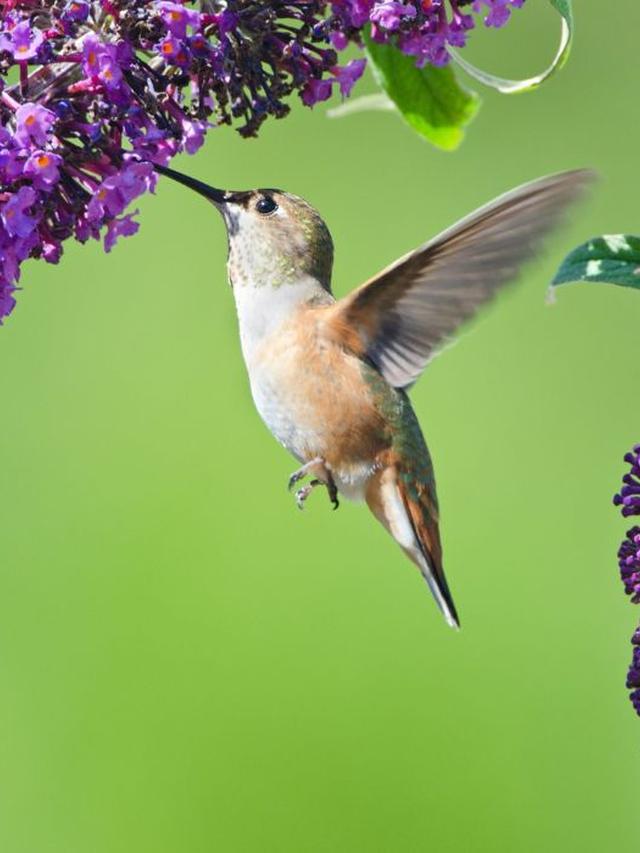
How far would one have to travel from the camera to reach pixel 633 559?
2.23 metres

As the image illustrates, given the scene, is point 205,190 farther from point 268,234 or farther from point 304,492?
point 304,492

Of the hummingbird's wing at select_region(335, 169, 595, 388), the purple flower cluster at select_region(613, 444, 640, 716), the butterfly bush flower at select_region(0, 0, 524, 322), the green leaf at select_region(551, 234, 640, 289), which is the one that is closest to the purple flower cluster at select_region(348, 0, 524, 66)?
the butterfly bush flower at select_region(0, 0, 524, 322)

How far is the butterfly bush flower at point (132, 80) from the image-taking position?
2.19m

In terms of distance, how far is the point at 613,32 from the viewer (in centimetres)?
590

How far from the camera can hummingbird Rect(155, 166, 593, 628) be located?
262cm

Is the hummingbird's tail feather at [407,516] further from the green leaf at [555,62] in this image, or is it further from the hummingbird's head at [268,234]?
the green leaf at [555,62]

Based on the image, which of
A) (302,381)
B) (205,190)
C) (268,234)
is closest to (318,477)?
(302,381)

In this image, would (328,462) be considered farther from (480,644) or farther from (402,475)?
(480,644)

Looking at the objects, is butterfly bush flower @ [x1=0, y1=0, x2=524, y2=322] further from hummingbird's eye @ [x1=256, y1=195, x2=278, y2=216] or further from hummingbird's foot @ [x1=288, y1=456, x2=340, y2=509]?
hummingbird's foot @ [x1=288, y1=456, x2=340, y2=509]

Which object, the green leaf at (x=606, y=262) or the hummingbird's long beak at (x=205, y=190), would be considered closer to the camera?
the green leaf at (x=606, y=262)

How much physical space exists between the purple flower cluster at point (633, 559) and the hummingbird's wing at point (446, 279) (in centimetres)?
38

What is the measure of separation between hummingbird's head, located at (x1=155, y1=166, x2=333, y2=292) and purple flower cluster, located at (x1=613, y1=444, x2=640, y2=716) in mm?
783

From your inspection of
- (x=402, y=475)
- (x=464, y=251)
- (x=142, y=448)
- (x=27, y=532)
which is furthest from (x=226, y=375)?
(x=464, y=251)

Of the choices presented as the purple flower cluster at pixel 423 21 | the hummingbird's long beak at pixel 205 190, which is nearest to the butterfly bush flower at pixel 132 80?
the purple flower cluster at pixel 423 21
